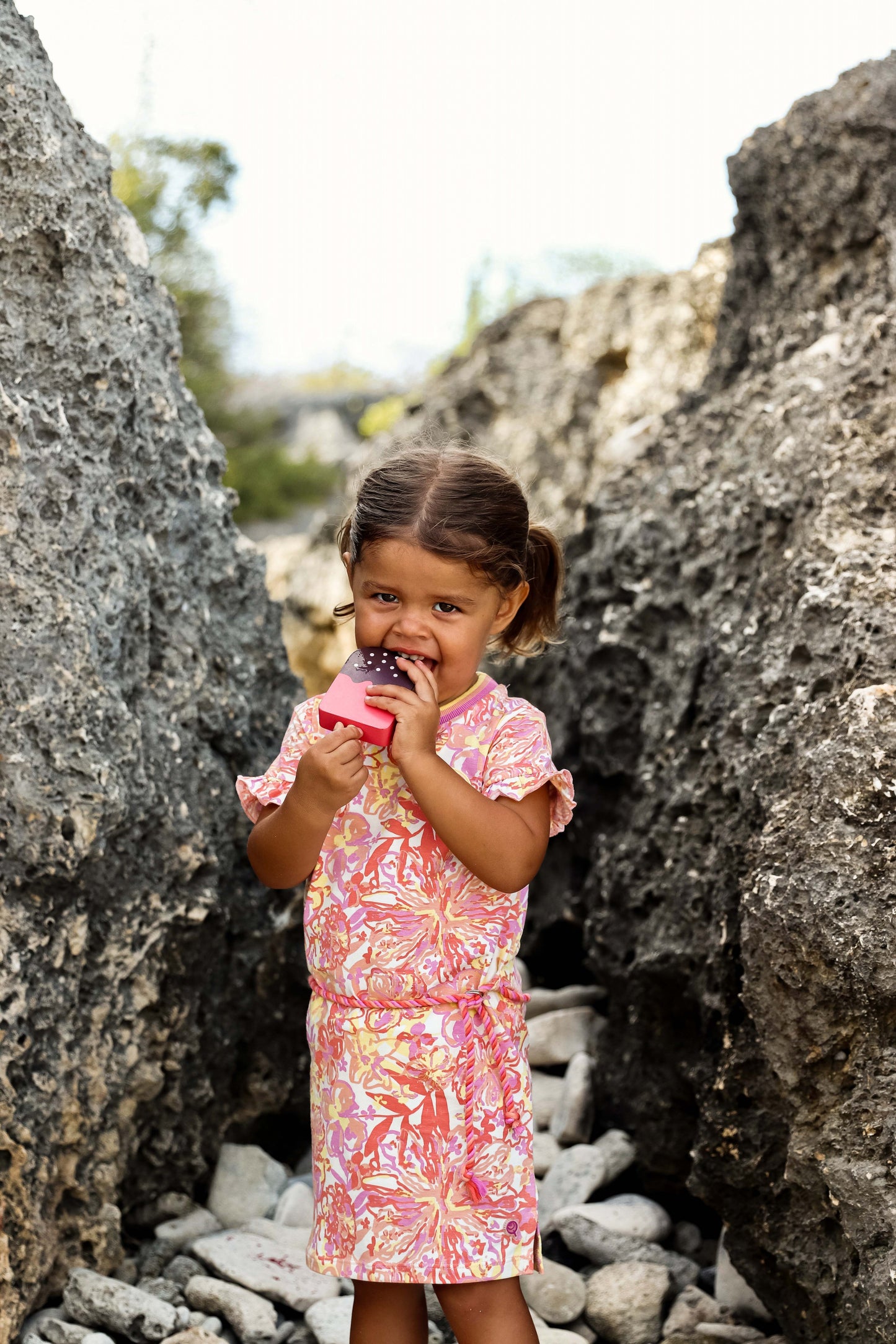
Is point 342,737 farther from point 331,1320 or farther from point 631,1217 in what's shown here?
point 631,1217

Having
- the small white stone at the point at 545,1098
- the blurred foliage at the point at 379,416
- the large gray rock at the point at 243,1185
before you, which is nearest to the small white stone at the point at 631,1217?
the small white stone at the point at 545,1098

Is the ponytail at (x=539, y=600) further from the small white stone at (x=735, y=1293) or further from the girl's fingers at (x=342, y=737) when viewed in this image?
the small white stone at (x=735, y=1293)

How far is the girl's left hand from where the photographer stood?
6.68 ft

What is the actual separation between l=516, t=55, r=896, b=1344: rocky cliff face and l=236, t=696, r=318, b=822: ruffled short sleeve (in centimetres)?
82

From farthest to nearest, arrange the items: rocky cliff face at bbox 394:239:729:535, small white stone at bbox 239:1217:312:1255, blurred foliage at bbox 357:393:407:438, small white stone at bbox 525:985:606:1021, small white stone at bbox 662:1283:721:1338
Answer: blurred foliage at bbox 357:393:407:438, rocky cliff face at bbox 394:239:729:535, small white stone at bbox 525:985:606:1021, small white stone at bbox 239:1217:312:1255, small white stone at bbox 662:1283:721:1338

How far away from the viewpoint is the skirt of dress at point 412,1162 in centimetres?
206

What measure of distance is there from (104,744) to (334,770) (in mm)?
616

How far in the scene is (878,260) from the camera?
3.30 m

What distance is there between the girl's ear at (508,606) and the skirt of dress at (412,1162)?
700 mm

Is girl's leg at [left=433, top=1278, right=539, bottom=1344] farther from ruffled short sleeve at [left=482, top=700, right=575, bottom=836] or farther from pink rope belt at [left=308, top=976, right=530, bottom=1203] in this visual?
ruffled short sleeve at [left=482, top=700, right=575, bottom=836]

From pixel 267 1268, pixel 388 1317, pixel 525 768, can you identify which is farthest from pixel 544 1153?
pixel 525 768

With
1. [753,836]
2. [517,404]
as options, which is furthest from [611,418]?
[753,836]

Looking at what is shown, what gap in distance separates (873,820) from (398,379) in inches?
721

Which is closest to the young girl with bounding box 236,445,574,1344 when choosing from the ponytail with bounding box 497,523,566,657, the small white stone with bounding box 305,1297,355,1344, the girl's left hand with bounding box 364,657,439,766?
the girl's left hand with bounding box 364,657,439,766
